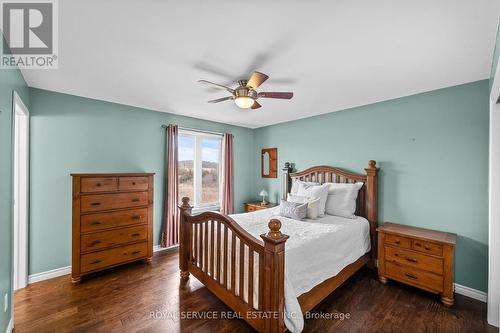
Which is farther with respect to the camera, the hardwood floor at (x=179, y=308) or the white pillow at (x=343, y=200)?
the white pillow at (x=343, y=200)

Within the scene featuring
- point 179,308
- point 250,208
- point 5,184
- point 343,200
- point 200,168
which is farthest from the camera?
point 250,208

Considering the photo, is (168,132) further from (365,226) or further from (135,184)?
(365,226)

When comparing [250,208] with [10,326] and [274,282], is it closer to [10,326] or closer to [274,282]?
[274,282]

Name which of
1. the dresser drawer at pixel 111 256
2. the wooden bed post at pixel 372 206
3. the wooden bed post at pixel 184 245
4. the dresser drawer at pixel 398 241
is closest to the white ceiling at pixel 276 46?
the wooden bed post at pixel 372 206

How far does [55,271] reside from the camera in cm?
293

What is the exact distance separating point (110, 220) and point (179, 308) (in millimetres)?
1537

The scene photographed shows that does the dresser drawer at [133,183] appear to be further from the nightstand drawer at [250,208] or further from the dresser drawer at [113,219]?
the nightstand drawer at [250,208]

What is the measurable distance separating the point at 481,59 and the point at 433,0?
4.02 ft

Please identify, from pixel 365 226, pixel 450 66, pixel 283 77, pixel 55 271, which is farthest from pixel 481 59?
pixel 55 271

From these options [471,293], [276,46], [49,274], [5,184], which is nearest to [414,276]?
[471,293]

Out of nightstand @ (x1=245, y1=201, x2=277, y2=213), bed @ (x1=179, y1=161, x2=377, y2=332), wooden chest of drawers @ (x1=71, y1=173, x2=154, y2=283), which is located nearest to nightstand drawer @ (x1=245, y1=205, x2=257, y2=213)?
nightstand @ (x1=245, y1=201, x2=277, y2=213)

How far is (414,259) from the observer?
2553 millimetres

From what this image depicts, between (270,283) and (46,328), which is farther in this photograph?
(46,328)

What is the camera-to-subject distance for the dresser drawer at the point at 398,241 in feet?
8.56
